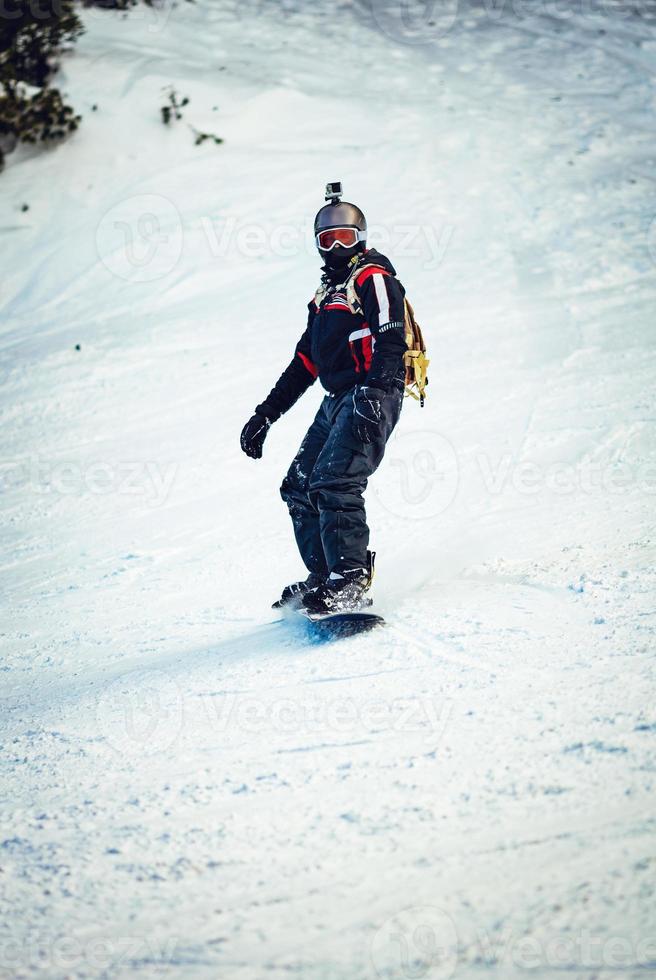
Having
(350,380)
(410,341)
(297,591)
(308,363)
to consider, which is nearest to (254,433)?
(308,363)

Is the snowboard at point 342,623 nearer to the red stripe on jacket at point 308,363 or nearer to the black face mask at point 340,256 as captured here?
the red stripe on jacket at point 308,363

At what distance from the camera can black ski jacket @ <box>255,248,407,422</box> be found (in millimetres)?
3744

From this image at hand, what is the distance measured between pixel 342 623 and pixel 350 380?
1187 millimetres

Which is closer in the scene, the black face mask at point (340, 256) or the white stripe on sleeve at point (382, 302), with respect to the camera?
the white stripe on sleeve at point (382, 302)

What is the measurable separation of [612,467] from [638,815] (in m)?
3.84

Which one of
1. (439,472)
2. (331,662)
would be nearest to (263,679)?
(331,662)

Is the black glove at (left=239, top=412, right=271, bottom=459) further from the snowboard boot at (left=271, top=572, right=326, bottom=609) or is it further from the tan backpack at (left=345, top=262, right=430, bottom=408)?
the tan backpack at (left=345, top=262, right=430, bottom=408)

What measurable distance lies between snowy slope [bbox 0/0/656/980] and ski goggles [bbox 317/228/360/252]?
181cm

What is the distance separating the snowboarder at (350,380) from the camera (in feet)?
12.3

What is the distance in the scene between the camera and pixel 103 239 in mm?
11727

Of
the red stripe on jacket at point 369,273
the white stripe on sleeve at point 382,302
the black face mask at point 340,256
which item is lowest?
the white stripe on sleeve at point 382,302

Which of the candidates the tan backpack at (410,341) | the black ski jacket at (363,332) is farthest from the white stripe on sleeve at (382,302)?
the tan backpack at (410,341)

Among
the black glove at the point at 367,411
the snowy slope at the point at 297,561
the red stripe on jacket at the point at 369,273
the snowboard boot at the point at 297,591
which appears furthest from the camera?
the snowboard boot at the point at 297,591

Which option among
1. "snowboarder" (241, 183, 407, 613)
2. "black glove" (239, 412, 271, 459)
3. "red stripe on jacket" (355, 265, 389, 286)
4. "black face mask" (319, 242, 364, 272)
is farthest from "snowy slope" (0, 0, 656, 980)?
"black face mask" (319, 242, 364, 272)
